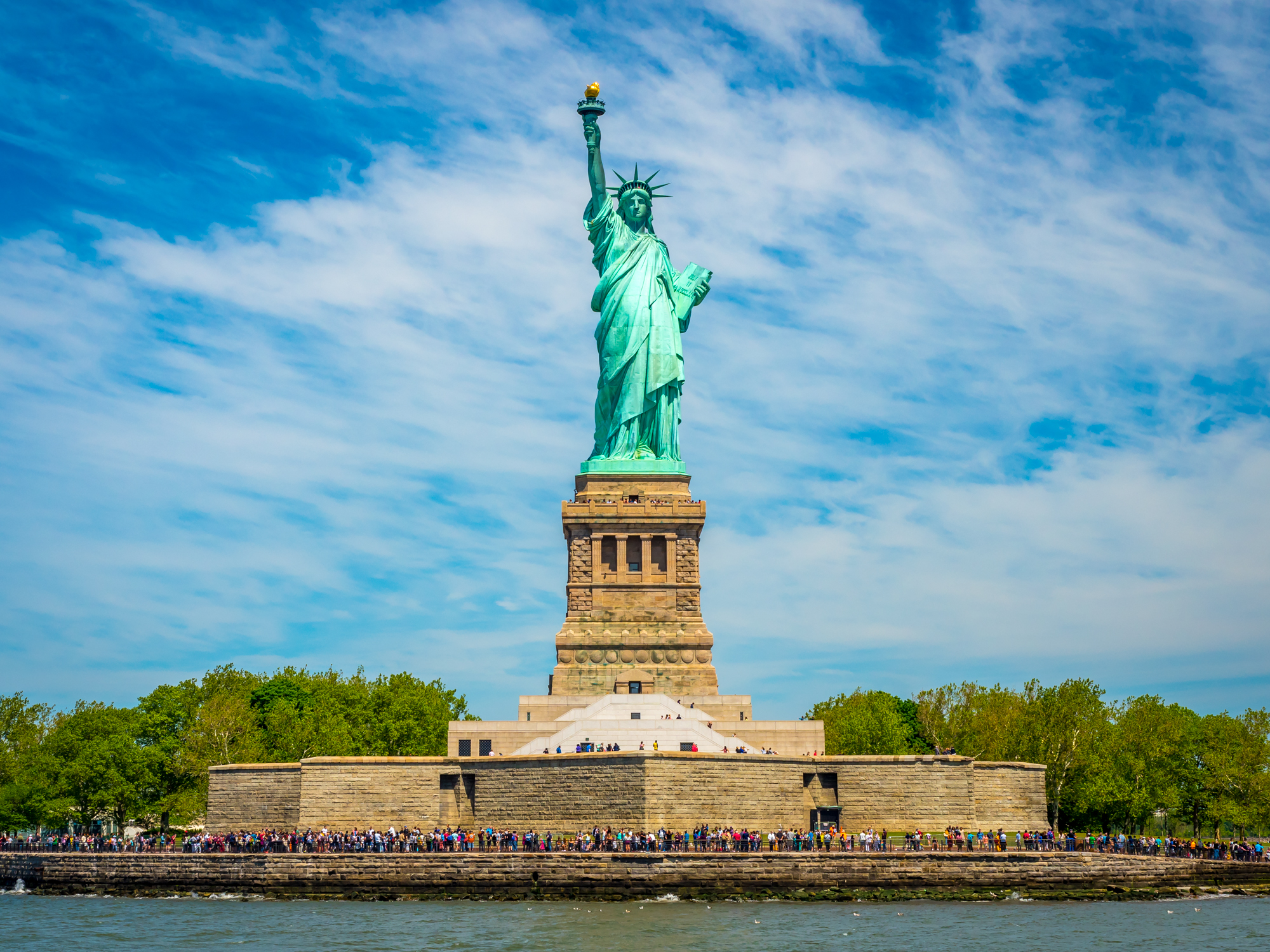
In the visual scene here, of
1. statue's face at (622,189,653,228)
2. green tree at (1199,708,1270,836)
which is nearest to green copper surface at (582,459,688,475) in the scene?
statue's face at (622,189,653,228)

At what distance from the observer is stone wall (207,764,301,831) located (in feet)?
147

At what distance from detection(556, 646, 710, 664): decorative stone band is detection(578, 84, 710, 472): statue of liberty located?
7.49 meters

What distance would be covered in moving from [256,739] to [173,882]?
606 inches

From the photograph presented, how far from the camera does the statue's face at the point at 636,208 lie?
57781 mm

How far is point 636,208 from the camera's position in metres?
57.9

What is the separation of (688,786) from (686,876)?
3.81 m

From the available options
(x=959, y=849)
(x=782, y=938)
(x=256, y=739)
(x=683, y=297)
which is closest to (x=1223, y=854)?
(x=959, y=849)

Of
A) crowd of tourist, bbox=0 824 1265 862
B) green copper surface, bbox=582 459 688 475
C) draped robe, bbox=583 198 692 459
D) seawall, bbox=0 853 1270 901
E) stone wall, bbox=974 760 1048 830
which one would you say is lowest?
seawall, bbox=0 853 1270 901

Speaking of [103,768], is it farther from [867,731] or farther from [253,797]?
[867,731]

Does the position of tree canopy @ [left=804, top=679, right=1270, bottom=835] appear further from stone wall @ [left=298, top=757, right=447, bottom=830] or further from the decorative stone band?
stone wall @ [left=298, top=757, right=447, bottom=830]

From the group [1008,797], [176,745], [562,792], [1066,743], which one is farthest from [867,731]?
[176,745]

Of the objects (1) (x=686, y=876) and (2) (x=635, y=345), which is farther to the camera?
(2) (x=635, y=345)

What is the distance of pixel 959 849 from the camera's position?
4062 cm

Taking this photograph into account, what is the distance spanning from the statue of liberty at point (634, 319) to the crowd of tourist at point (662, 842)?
17.9m
